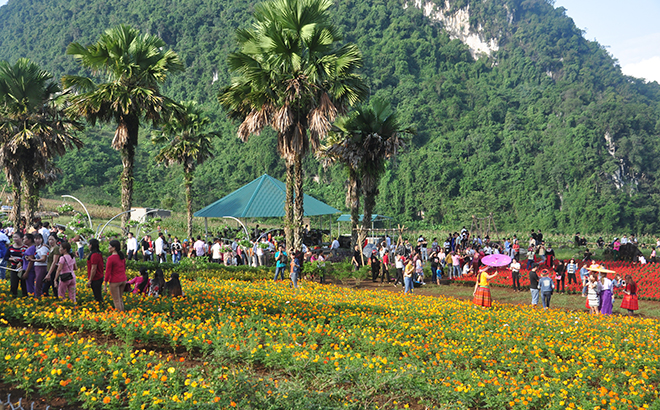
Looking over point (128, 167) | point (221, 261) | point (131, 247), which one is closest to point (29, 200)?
→ point (128, 167)

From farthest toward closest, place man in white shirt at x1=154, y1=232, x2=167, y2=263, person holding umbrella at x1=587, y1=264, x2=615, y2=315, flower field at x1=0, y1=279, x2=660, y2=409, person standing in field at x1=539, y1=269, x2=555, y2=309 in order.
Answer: man in white shirt at x1=154, y1=232, x2=167, y2=263
person standing in field at x1=539, y1=269, x2=555, y2=309
person holding umbrella at x1=587, y1=264, x2=615, y2=315
flower field at x1=0, y1=279, x2=660, y2=409

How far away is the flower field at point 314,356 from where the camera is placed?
5484 millimetres

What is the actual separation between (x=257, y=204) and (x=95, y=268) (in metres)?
16.7

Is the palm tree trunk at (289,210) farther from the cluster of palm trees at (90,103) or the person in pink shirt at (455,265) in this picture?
the person in pink shirt at (455,265)

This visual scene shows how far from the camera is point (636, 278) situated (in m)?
20.0

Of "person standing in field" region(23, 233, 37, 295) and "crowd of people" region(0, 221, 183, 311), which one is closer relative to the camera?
"crowd of people" region(0, 221, 183, 311)

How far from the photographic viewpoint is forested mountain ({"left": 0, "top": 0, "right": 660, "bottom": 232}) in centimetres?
7350

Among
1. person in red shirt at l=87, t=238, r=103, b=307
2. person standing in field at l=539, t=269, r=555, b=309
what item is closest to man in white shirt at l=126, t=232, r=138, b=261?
person in red shirt at l=87, t=238, r=103, b=307

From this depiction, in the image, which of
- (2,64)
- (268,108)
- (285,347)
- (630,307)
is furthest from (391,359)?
(2,64)

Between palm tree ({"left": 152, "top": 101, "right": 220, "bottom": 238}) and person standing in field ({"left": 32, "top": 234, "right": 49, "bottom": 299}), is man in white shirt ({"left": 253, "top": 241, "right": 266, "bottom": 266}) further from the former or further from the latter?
person standing in field ({"left": 32, "top": 234, "right": 49, "bottom": 299})

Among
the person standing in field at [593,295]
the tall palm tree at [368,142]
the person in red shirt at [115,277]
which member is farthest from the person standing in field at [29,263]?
the tall palm tree at [368,142]

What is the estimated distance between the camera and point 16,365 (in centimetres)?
579

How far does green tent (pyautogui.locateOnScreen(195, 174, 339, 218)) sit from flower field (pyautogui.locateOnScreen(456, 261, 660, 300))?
9896 mm

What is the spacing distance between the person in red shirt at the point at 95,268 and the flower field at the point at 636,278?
14.7 metres
